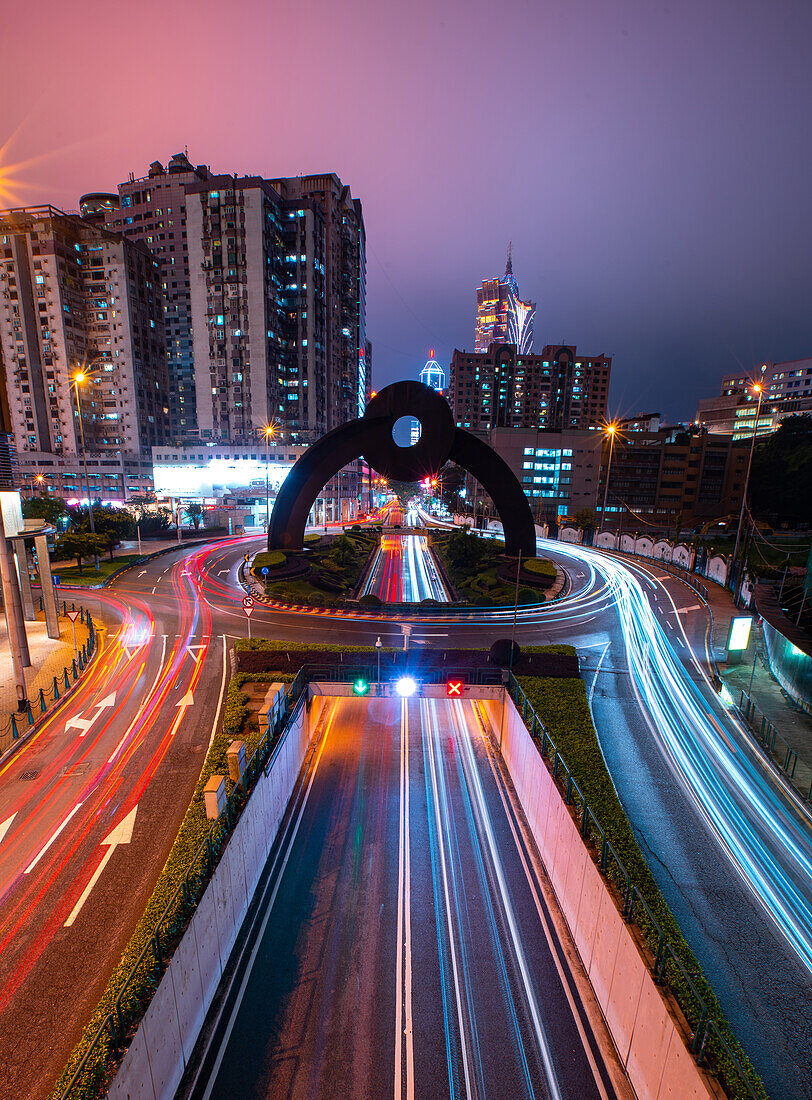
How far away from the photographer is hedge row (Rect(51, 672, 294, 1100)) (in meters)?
7.07

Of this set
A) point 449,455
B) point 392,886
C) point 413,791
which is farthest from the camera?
point 449,455

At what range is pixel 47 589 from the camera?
97.3 feet

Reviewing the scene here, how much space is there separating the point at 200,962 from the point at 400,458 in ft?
106

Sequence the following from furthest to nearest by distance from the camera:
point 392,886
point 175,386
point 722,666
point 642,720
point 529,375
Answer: point 529,375 → point 175,386 → point 722,666 → point 642,720 → point 392,886

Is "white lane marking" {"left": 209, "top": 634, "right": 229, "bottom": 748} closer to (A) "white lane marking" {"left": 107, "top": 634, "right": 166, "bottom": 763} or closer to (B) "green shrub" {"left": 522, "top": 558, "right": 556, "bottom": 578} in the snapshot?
(A) "white lane marking" {"left": 107, "top": 634, "right": 166, "bottom": 763}

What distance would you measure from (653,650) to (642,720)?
323 inches

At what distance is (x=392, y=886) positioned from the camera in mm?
13711

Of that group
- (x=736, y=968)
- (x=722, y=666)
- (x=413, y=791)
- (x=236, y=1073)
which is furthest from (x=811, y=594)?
(x=236, y=1073)

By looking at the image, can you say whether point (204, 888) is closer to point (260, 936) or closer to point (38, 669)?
point (260, 936)

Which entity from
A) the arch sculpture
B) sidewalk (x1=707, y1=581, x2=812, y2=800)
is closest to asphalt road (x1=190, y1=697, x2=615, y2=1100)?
sidewalk (x1=707, y1=581, x2=812, y2=800)

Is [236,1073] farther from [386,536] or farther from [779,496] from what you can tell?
[779,496]

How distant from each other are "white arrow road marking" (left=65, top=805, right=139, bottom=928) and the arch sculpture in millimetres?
26992

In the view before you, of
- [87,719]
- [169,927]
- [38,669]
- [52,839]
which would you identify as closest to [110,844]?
[52,839]

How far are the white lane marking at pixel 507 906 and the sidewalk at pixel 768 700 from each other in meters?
11.0
